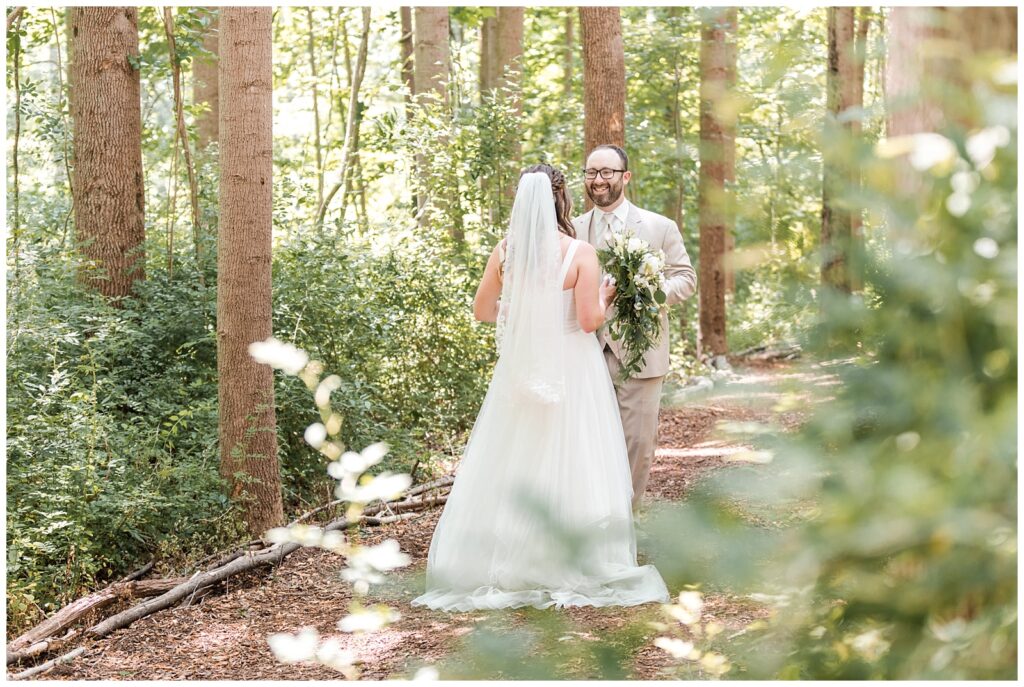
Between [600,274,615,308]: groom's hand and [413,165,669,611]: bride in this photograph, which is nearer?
[413,165,669,611]: bride

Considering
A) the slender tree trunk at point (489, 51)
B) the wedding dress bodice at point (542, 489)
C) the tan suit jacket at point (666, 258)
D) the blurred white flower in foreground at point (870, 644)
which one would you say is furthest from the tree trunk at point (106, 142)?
the blurred white flower in foreground at point (870, 644)

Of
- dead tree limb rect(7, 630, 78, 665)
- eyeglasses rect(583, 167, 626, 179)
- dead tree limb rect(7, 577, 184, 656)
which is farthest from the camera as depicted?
eyeglasses rect(583, 167, 626, 179)

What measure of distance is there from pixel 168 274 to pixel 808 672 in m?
8.36

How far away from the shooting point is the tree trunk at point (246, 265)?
6.32 metres

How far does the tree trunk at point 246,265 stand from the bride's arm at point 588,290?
2.18 meters

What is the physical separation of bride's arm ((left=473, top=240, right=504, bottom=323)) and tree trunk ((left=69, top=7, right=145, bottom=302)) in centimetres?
416

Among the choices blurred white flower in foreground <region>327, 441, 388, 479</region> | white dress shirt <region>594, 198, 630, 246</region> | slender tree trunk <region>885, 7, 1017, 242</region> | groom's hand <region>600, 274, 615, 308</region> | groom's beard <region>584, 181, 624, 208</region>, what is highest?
groom's beard <region>584, 181, 624, 208</region>

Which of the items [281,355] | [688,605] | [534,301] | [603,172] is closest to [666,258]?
[603,172]

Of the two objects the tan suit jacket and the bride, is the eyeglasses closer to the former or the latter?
the tan suit jacket

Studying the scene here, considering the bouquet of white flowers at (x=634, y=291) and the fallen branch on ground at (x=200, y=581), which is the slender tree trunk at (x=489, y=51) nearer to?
the bouquet of white flowers at (x=634, y=291)

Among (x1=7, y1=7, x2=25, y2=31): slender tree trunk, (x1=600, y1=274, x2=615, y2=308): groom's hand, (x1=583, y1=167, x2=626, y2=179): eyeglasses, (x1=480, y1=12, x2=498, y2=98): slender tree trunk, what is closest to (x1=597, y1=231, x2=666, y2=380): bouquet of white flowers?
(x1=600, y1=274, x2=615, y2=308): groom's hand

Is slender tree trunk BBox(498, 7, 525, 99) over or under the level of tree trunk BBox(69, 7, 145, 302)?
over

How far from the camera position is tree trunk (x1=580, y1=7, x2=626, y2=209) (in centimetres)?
920

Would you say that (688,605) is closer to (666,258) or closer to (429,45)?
(666,258)
